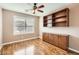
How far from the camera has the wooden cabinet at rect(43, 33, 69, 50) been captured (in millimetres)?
3539

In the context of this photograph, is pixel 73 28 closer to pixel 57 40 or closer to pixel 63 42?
pixel 63 42

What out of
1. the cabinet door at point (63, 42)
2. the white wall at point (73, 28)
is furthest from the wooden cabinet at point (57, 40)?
the white wall at point (73, 28)

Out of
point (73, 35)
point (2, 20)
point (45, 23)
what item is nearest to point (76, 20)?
point (73, 35)

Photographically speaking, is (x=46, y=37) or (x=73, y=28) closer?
(x=73, y=28)

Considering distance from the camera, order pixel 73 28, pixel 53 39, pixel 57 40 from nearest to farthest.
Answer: pixel 73 28
pixel 57 40
pixel 53 39

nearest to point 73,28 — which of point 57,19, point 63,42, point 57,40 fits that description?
point 63,42

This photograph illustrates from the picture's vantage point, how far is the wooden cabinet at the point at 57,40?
354cm

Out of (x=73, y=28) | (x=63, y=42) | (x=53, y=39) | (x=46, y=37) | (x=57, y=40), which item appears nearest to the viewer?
(x=73, y=28)

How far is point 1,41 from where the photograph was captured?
385cm

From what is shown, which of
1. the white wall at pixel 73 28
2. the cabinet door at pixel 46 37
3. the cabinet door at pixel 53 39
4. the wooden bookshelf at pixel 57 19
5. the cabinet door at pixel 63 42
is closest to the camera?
the white wall at pixel 73 28

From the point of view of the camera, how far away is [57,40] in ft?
13.5

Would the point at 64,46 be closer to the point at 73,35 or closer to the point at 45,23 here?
the point at 73,35

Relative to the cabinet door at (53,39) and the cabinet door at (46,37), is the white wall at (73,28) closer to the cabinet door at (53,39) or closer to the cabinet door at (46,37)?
the cabinet door at (53,39)

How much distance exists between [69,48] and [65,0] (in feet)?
9.74
